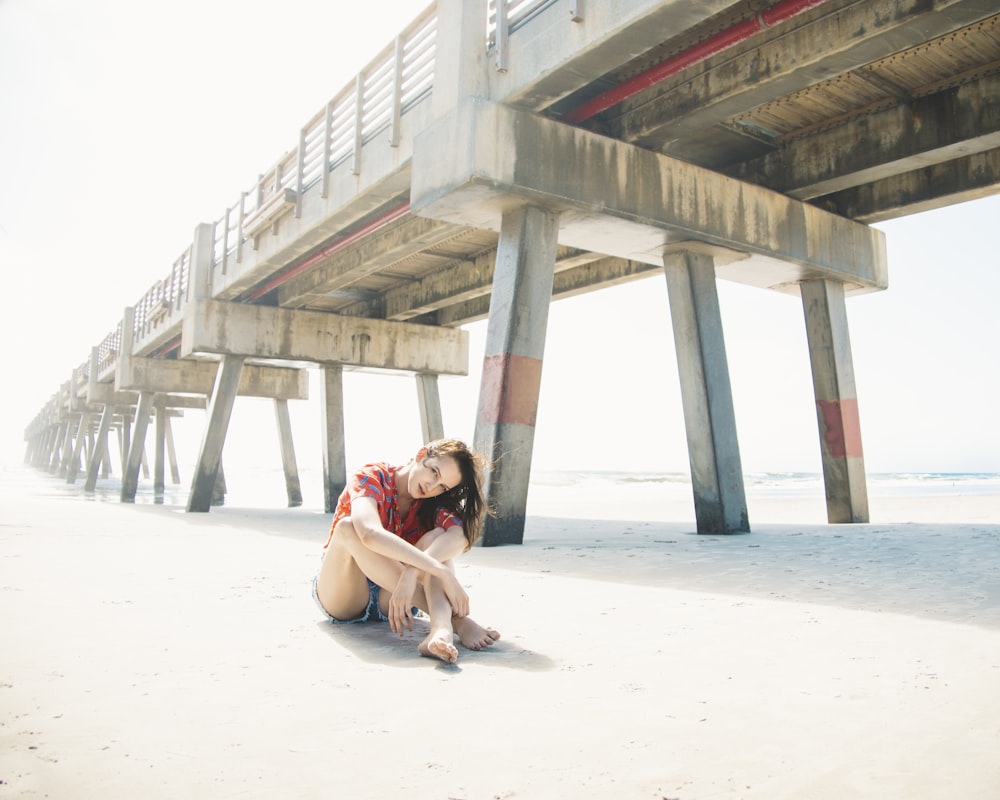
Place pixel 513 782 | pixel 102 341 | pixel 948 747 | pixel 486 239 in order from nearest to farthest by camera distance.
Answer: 1. pixel 513 782
2. pixel 948 747
3. pixel 486 239
4. pixel 102 341

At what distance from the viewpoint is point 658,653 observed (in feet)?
10.9

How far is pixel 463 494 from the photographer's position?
364 centimetres

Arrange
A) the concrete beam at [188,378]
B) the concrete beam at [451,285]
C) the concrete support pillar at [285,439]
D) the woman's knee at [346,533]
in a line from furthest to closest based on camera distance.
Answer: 1. the concrete beam at [188,378]
2. the concrete support pillar at [285,439]
3. the concrete beam at [451,285]
4. the woman's knee at [346,533]

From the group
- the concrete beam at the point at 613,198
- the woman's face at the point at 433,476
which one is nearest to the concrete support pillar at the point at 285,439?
the concrete beam at the point at 613,198

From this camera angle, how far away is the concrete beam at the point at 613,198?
8031mm

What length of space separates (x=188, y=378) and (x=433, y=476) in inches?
942

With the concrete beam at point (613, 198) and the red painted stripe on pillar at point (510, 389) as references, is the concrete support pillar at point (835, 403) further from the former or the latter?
the red painted stripe on pillar at point (510, 389)

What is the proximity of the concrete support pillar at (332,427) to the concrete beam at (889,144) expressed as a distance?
1119 cm

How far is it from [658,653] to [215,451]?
1600 centimetres

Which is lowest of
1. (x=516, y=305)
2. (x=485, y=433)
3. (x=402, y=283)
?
(x=485, y=433)

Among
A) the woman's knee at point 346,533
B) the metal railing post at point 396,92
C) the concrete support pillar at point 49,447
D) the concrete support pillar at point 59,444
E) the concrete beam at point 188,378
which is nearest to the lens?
the woman's knee at point 346,533

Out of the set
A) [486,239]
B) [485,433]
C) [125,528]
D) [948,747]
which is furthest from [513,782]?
[486,239]

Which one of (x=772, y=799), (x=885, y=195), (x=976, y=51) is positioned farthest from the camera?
(x=885, y=195)

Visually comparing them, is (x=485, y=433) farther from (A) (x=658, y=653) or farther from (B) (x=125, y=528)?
(B) (x=125, y=528)
